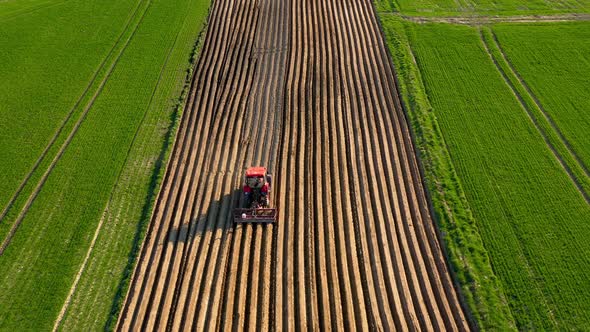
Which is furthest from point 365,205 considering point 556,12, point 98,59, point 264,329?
point 556,12

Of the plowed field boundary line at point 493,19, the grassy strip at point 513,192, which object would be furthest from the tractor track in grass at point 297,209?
the plowed field boundary line at point 493,19

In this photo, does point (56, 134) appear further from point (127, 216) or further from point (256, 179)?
point (256, 179)

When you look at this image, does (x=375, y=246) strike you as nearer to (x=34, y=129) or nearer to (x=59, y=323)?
(x=59, y=323)

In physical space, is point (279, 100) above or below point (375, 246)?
above

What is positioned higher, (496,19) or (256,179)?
(496,19)

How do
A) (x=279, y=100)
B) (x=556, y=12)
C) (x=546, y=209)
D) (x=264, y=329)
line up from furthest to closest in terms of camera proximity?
1. (x=556, y=12)
2. (x=279, y=100)
3. (x=546, y=209)
4. (x=264, y=329)

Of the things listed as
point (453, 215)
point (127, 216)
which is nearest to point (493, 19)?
point (453, 215)
